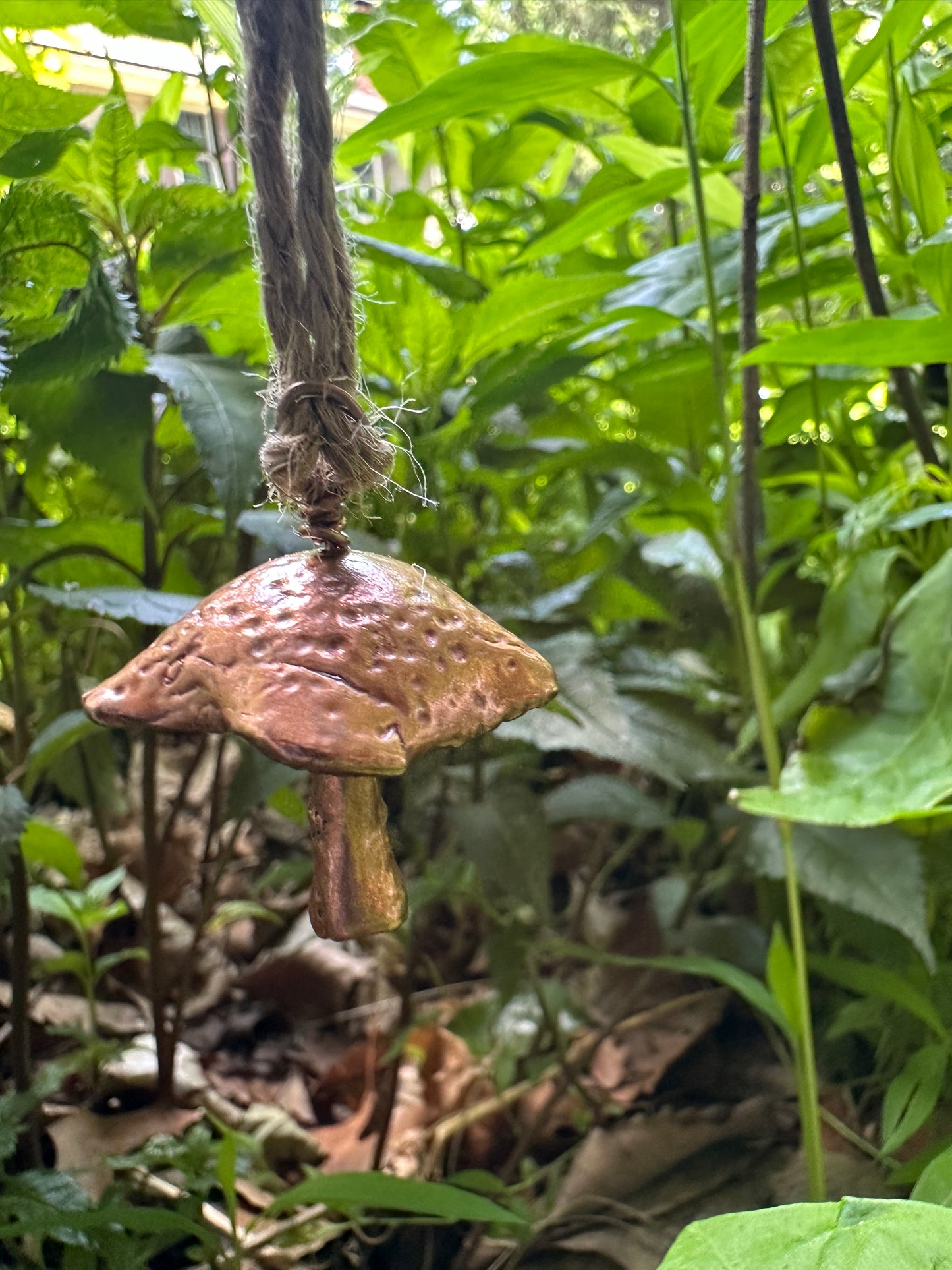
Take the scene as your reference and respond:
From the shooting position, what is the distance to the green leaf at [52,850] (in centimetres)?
71

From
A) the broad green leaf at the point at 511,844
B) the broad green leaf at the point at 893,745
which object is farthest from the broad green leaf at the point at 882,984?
the broad green leaf at the point at 511,844

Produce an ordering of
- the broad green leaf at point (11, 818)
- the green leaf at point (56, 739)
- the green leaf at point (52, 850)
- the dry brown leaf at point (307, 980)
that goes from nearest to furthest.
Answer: the broad green leaf at point (11, 818)
the green leaf at point (56, 739)
the green leaf at point (52, 850)
the dry brown leaf at point (307, 980)

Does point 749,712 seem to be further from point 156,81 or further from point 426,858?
point 156,81

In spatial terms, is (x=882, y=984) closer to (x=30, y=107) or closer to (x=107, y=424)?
(x=107, y=424)

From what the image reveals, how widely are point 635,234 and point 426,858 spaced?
0.94 metres

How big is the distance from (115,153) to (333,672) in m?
0.42

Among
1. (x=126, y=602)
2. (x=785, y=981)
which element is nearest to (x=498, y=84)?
(x=126, y=602)

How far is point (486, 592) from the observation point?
91 cm

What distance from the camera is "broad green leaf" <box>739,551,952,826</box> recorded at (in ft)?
1.70

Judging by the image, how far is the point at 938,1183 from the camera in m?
0.43

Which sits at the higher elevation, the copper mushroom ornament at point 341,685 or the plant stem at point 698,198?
the plant stem at point 698,198

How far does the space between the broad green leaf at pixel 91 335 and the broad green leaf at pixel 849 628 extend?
1.68 ft

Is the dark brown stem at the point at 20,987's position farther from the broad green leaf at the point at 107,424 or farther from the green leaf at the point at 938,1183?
the green leaf at the point at 938,1183

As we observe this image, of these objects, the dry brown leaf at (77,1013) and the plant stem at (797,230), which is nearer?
the plant stem at (797,230)
